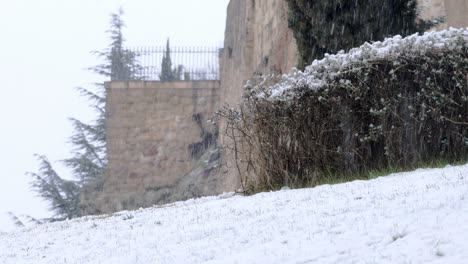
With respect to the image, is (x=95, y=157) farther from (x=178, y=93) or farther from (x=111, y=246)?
(x=111, y=246)

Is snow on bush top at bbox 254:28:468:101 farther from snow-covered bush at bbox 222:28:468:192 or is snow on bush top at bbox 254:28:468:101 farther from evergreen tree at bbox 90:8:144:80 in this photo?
evergreen tree at bbox 90:8:144:80

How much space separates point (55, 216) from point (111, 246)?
14.2m

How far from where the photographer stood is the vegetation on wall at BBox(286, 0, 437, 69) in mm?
8359

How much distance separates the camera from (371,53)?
7078 millimetres

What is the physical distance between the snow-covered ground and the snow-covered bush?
0.55 meters

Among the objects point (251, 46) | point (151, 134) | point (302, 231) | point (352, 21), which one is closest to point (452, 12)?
point (352, 21)

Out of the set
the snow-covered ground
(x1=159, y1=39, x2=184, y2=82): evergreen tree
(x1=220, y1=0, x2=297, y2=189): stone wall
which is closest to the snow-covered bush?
the snow-covered ground

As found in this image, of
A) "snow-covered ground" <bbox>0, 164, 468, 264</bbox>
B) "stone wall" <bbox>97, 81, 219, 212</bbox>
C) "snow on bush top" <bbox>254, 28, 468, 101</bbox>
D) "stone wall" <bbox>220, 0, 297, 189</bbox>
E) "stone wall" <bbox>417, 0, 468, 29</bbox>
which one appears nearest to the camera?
"snow-covered ground" <bbox>0, 164, 468, 264</bbox>

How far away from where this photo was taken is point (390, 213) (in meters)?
5.07

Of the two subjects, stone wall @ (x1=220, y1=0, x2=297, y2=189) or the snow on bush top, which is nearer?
the snow on bush top

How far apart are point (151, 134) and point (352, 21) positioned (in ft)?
33.8

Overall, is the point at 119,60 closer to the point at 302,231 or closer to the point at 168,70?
the point at 168,70

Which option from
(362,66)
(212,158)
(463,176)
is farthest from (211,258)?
(212,158)

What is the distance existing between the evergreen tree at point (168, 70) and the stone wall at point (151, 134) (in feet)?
2.75
